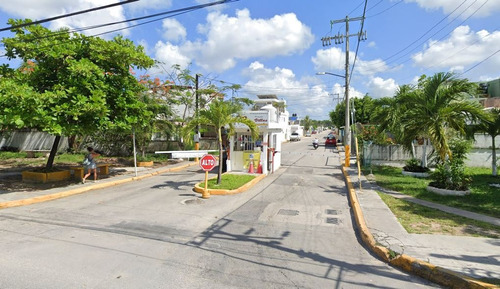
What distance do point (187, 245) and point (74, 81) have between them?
787cm

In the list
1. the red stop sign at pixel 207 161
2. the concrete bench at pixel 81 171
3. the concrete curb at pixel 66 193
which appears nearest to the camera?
the concrete curb at pixel 66 193

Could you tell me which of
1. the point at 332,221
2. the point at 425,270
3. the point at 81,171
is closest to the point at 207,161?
the point at 332,221

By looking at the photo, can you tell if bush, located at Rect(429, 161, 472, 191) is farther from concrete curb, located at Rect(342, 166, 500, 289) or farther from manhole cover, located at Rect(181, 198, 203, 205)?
manhole cover, located at Rect(181, 198, 203, 205)

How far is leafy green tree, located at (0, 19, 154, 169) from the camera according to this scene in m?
9.57

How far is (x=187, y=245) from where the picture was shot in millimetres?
5586

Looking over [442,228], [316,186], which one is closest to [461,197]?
[442,228]

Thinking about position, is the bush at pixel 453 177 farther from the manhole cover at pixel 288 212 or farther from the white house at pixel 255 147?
the white house at pixel 255 147

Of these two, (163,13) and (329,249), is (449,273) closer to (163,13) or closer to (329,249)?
(329,249)

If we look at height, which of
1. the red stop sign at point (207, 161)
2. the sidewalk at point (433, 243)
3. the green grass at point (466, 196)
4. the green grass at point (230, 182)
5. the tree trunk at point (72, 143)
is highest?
the tree trunk at point (72, 143)

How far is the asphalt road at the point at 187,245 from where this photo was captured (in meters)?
4.27

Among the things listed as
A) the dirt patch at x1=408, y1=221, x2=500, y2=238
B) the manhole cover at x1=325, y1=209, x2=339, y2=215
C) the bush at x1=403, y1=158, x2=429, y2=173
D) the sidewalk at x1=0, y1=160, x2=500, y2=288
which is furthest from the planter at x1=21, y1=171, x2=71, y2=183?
the bush at x1=403, y1=158, x2=429, y2=173

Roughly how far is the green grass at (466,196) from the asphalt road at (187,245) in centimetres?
302

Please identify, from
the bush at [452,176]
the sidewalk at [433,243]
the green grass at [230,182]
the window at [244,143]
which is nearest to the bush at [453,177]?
the bush at [452,176]

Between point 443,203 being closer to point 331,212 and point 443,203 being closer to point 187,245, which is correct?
point 331,212
